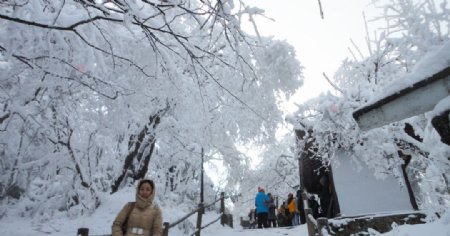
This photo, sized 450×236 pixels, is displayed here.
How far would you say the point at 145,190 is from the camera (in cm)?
385

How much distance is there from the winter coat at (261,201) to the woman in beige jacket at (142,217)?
8286 mm

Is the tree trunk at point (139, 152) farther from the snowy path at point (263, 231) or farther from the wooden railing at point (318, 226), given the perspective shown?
the wooden railing at point (318, 226)

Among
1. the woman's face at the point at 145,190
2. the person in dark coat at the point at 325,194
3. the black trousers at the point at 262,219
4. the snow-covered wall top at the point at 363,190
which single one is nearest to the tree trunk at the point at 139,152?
the woman's face at the point at 145,190

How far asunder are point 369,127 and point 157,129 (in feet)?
21.2

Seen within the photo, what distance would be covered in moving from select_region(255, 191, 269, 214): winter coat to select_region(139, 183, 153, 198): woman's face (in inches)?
327

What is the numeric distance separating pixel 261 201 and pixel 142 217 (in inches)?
338

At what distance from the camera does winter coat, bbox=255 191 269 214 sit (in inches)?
457

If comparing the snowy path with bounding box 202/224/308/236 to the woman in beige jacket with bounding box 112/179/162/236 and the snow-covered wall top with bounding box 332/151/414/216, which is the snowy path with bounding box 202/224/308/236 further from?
the woman in beige jacket with bounding box 112/179/162/236

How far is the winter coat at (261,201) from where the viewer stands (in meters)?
11.6

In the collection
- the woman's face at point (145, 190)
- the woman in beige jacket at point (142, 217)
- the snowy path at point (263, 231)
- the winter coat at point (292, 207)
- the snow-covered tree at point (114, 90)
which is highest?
the snow-covered tree at point (114, 90)

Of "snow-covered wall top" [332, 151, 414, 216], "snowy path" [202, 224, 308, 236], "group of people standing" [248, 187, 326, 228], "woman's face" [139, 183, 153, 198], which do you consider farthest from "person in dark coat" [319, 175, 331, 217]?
"woman's face" [139, 183, 153, 198]

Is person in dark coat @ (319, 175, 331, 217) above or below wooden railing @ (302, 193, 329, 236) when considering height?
above

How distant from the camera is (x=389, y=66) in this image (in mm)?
11484

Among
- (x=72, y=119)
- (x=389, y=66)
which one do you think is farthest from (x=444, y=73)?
(x=389, y=66)
